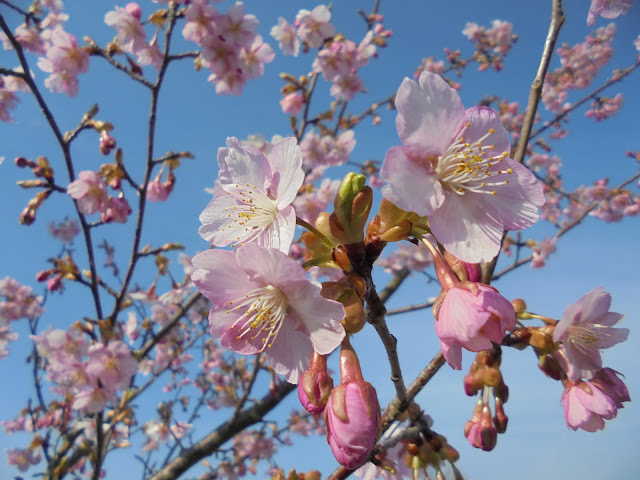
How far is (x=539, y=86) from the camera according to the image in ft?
4.11

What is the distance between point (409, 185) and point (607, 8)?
1.52 metres

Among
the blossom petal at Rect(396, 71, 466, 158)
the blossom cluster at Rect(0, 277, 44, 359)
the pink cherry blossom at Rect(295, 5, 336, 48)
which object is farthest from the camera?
the blossom cluster at Rect(0, 277, 44, 359)

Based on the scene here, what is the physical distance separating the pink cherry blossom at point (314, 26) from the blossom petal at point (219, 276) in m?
3.86

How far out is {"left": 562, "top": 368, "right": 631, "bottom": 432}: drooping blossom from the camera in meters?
1.12

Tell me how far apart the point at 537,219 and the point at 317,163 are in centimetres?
414

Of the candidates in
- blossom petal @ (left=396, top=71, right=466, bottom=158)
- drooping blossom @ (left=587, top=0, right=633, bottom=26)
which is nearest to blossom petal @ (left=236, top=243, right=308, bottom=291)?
blossom petal @ (left=396, top=71, right=466, bottom=158)

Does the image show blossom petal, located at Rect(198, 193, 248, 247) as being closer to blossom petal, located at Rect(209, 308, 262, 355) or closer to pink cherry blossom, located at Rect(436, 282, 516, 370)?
blossom petal, located at Rect(209, 308, 262, 355)

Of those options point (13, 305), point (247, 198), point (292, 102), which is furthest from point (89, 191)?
point (13, 305)

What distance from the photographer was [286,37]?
14.1 ft

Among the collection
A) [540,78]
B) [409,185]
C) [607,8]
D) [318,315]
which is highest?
[607,8]

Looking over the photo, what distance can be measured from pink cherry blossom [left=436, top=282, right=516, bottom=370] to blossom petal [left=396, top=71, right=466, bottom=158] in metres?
0.29

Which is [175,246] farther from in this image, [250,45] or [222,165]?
[222,165]

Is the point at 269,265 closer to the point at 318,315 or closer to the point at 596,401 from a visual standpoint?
the point at 318,315

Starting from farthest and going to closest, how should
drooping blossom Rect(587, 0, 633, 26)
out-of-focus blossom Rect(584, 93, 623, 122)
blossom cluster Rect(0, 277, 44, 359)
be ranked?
out-of-focus blossom Rect(584, 93, 623, 122), blossom cluster Rect(0, 277, 44, 359), drooping blossom Rect(587, 0, 633, 26)
